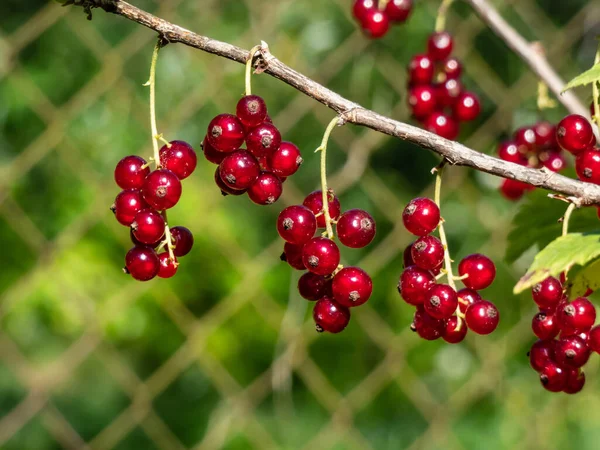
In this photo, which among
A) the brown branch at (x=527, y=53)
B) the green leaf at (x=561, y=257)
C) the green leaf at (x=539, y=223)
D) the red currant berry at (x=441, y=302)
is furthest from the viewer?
the brown branch at (x=527, y=53)

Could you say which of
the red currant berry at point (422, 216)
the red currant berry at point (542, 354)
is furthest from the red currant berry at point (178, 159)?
the red currant berry at point (542, 354)

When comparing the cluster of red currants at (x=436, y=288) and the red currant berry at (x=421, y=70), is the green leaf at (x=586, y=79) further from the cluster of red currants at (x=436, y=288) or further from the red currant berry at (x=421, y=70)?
the red currant berry at (x=421, y=70)

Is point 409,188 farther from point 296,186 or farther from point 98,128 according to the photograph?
point 98,128

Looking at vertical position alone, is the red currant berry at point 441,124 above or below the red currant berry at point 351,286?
above

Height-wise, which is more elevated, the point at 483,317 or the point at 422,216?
the point at 422,216

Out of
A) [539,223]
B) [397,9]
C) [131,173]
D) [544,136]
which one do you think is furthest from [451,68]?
[131,173]

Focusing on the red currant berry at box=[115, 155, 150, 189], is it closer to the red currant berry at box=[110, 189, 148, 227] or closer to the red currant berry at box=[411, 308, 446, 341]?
the red currant berry at box=[110, 189, 148, 227]

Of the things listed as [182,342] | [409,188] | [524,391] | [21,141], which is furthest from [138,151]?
[524,391]

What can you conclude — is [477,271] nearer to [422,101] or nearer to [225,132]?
[225,132]
